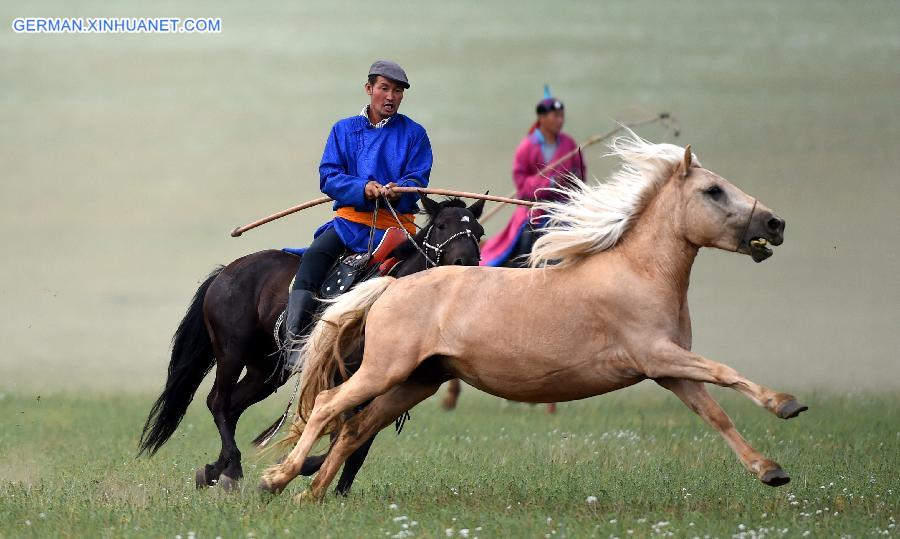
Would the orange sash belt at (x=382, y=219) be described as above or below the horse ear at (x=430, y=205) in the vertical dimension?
below

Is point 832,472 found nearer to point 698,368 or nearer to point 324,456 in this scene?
point 698,368

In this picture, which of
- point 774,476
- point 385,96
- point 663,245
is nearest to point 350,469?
point 385,96

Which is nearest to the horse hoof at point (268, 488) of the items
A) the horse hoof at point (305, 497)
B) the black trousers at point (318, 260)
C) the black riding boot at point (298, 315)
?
the horse hoof at point (305, 497)

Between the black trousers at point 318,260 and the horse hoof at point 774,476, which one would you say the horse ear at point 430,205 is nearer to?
the black trousers at point 318,260

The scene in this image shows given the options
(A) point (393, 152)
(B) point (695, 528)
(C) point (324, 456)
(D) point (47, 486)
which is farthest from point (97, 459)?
(B) point (695, 528)

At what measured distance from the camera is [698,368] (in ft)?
22.2

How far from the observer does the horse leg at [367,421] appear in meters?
7.73

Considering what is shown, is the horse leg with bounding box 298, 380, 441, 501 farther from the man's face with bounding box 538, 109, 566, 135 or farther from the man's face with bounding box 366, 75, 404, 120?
the man's face with bounding box 538, 109, 566, 135

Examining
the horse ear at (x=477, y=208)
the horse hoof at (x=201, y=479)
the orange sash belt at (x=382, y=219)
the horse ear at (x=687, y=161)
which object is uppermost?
the horse ear at (x=687, y=161)

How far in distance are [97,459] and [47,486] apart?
1.62m

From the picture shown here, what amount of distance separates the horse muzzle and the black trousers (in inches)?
109

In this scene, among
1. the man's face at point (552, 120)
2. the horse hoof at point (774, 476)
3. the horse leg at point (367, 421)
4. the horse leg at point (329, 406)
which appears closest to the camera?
the horse hoof at point (774, 476)

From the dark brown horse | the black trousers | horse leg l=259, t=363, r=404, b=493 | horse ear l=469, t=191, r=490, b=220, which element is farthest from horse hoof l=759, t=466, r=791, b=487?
the black trousers

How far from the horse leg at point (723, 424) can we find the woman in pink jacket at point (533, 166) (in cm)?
590
